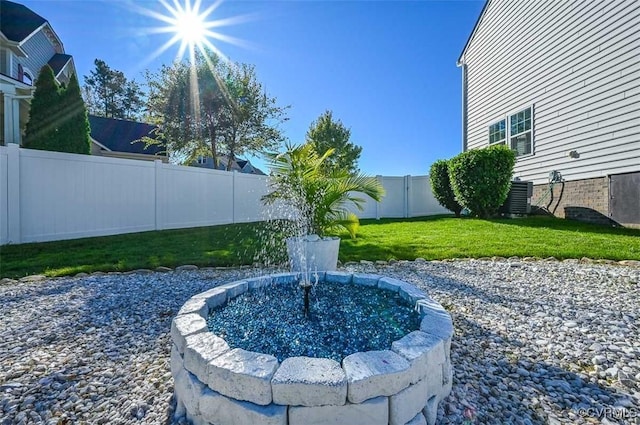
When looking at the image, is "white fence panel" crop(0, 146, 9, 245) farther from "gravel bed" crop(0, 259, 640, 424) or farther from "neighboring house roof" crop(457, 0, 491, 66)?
"neighboring house roof" crop(457, 0, 491, 66)

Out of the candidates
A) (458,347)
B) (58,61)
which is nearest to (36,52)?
(58,61)

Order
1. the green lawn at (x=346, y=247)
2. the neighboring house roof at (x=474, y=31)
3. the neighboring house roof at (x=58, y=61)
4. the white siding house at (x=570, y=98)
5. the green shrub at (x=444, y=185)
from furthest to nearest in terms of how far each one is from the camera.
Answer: the neighboring house roof at (x=58, y=61) < the neighboring house roof at (x=474, y=31) < the green shrub at (x=444, y=185) < the white siding house at (x=570, y=98) < the green lawn at (x=346, y=247)

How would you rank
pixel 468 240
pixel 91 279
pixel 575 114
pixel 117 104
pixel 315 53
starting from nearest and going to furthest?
1. pixel 91 279
2. pixel 468 240
3. pixel 575 114
4. pixel 315 53
5. pixel 117 104

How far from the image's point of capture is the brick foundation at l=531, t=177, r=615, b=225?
625 centimetres

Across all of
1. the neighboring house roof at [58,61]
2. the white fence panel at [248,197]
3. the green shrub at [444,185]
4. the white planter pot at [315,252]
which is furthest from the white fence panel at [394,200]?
the neighboring house roof at [58,61]

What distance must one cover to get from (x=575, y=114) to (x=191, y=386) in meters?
Answer: 8.93

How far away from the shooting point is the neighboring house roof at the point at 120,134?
1433 centimetres

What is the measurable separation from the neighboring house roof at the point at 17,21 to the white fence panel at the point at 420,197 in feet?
46.7

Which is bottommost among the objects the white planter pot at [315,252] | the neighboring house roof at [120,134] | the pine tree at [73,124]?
the white planter pot at [315,252]

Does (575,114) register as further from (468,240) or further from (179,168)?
(179,168)

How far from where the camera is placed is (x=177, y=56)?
10891 millimetres

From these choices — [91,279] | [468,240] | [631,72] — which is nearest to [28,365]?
[91,279]

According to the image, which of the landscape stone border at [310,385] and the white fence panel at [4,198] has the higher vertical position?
the white fence panel at [4,198]

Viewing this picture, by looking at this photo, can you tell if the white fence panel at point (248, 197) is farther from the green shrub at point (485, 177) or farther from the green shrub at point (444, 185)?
the green shrub at point (485, 177)
